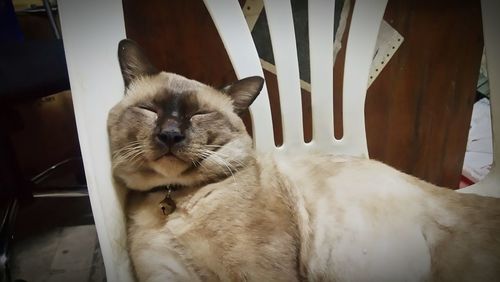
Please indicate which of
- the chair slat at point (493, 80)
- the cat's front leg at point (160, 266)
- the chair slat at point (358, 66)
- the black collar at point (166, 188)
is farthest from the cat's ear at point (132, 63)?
the chair slat at point (493, 80)

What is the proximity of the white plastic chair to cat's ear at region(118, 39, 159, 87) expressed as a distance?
0.02 m

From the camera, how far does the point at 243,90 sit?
76 cm

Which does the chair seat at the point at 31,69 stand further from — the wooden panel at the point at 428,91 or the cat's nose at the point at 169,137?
the wooden panel at the point at 428,91

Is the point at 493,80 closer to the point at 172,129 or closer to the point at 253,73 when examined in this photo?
the point at 253,73

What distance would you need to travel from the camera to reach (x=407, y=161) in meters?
1.14

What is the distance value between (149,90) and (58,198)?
0.95 feet

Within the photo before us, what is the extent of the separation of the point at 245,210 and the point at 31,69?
1.43ft

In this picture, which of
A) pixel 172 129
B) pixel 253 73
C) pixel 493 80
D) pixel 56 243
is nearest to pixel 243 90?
pixel 253 73

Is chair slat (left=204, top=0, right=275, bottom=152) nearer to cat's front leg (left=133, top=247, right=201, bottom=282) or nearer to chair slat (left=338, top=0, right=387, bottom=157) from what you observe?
chair slat (left=338, top=0, right=387, bottom=157)

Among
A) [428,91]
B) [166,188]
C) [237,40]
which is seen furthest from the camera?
[428,91]

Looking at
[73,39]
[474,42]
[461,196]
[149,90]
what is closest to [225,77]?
[149,90]

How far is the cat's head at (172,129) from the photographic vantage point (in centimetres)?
64

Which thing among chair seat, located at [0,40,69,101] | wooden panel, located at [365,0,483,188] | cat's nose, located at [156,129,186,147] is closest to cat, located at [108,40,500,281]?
cat's nose, located at [156,129,186,147]

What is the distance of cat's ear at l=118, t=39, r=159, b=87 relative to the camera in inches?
27.3
